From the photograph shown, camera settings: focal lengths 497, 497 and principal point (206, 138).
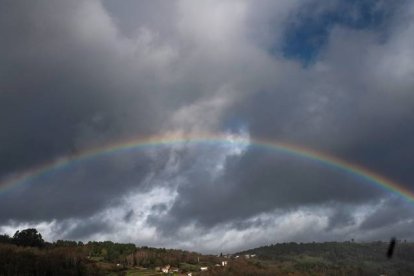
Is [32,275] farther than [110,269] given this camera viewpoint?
No

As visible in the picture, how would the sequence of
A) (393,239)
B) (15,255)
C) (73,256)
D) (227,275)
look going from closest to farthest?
(393,239)
(15,255)
(73,256)
(227,275)

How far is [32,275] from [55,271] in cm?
986

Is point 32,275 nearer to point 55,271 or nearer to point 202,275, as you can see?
point 55,271

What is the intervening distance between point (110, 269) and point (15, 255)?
160 ft

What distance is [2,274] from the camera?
14162 centimetres

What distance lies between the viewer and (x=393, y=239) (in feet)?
137

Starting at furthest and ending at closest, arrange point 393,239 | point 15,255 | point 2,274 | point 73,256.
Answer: point 73,256 → point 15,255 → point 2,274 → point 393,239

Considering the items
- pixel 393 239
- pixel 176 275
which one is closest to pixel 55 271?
pixel 176 275

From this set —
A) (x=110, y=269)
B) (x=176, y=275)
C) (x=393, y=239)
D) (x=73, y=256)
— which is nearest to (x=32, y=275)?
(x=73, y=256)

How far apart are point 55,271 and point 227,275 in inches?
2609

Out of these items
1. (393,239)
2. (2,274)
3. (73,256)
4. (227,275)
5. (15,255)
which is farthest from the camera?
(227,275)

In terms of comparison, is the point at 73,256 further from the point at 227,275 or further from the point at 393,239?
the point at 393,239

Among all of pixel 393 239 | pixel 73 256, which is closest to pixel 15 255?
pixel 73 256

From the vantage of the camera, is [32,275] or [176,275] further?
[176,275]
